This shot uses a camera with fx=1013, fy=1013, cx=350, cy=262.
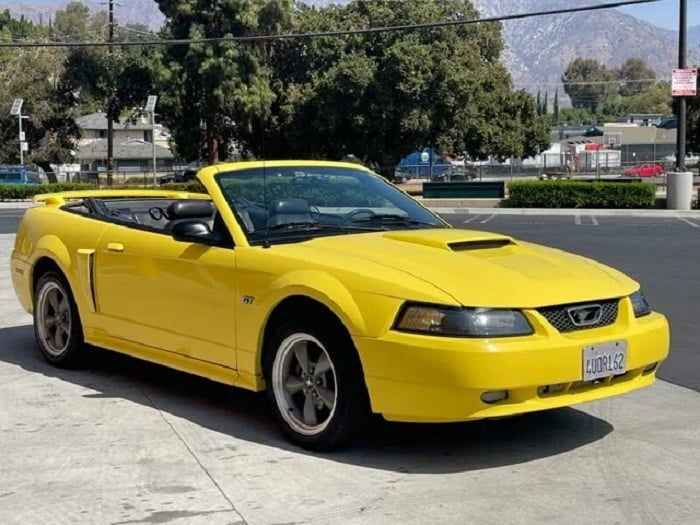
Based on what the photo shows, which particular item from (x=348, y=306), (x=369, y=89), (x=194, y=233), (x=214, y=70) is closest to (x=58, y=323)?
(x=194, y=233)

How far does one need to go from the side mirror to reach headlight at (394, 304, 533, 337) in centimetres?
159

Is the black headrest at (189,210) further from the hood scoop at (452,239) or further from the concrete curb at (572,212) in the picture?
the concrete curb at (572,212)

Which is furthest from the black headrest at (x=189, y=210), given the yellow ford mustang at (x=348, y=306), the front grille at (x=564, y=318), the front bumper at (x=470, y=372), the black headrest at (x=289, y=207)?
the front grille at (x=564, y=318)

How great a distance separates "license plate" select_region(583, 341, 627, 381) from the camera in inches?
200

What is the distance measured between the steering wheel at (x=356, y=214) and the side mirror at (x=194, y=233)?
0.82 m

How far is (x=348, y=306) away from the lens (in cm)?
515

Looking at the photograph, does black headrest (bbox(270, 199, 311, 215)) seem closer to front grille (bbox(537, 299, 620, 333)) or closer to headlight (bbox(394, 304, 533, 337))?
headlight (bbox(394, 304, 533, 337))

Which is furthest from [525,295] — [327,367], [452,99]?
[452,99]

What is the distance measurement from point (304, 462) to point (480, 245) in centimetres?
166

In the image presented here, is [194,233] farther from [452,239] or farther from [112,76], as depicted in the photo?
[112,76]

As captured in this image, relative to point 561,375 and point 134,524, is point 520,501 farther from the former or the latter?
point 134,524

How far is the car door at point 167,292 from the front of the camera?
593cm

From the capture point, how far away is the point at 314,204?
6.39m

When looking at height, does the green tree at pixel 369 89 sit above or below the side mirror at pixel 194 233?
above
